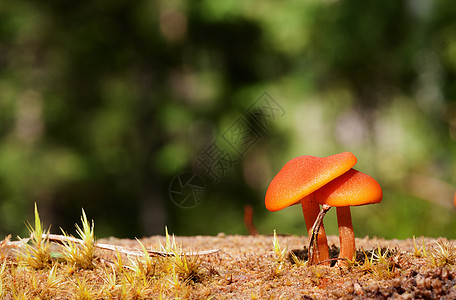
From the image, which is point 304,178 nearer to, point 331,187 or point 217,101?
point 331,187

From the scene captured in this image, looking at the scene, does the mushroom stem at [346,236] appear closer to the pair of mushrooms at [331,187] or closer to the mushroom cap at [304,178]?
the pair of mushrooms at [331,187]

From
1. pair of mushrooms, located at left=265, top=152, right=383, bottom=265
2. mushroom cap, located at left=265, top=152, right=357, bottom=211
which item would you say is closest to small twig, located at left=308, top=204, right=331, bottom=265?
pair of mushrooms, located at left=265, top=152, right=383, bottom=265

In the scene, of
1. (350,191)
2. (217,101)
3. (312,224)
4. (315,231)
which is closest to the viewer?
(350,191)

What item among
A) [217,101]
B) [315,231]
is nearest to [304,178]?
[315,231]

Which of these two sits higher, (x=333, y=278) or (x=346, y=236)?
(x=346, y=236)

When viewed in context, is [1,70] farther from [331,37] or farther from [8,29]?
[331,37]

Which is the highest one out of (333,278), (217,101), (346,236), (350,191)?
(217,101)

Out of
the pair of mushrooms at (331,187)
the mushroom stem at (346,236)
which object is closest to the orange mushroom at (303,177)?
the pair of mushrooms at (331,187)
